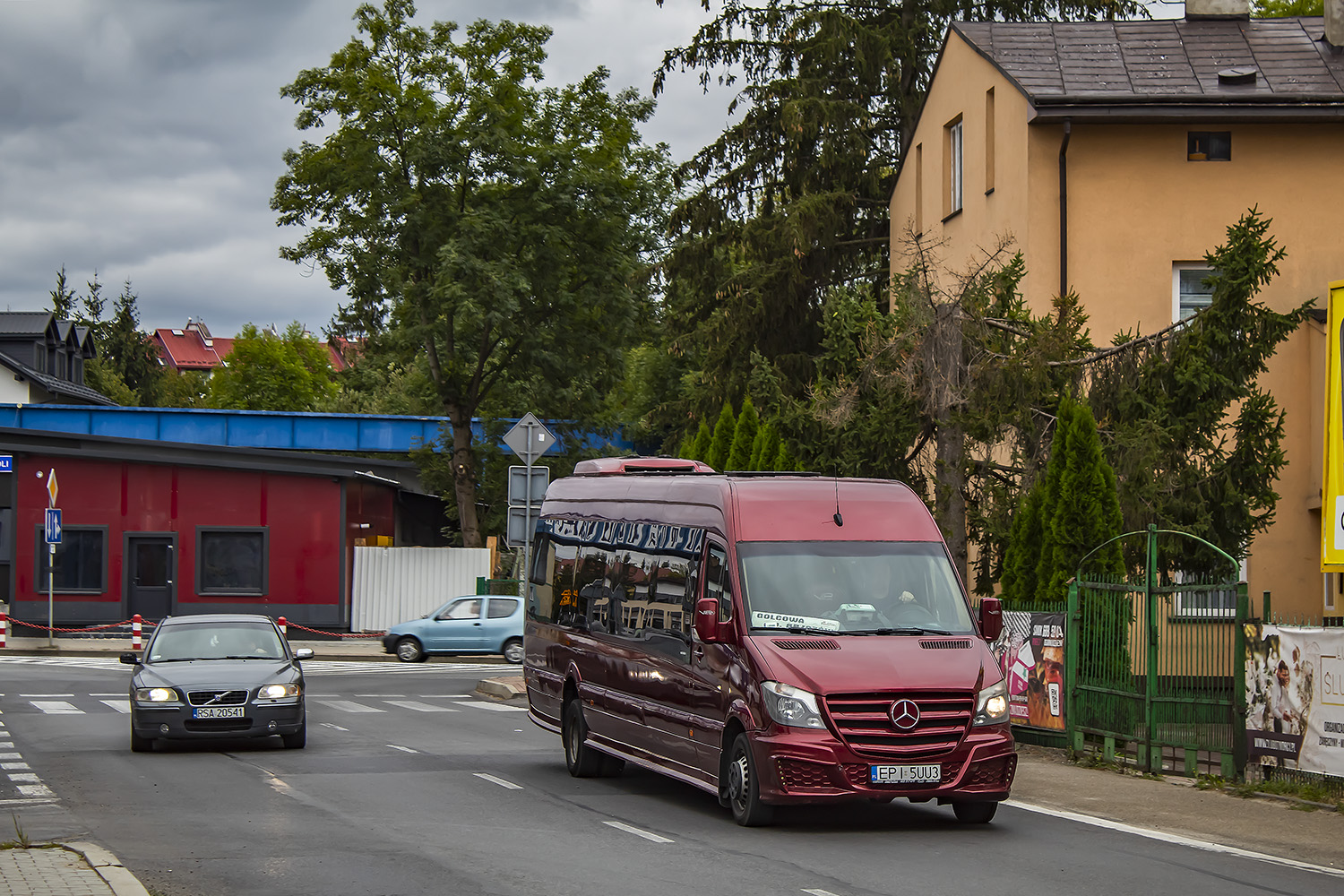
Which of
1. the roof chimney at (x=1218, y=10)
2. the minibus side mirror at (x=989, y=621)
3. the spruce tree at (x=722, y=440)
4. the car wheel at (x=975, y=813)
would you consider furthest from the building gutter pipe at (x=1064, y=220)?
the car wheel at (x=975, y=813)

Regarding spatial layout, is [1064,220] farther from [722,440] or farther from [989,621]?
[989,621]

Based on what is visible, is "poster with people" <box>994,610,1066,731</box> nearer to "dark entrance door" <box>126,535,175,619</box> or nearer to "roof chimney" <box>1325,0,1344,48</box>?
"roof chimney" <box>1325,0,1344,48</box>

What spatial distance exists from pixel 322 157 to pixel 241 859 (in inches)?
1378

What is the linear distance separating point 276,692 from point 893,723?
8108 mm

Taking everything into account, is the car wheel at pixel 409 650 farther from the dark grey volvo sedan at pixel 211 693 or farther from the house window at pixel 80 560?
the dark grey volvo sedan at pixel 211 693

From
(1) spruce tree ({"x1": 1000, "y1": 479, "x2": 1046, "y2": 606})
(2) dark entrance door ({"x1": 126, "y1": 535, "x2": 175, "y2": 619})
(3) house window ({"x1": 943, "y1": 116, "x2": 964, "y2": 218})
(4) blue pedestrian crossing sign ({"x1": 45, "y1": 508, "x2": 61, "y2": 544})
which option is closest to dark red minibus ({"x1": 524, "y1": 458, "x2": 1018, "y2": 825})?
(1) spruce tree ({"x1": 1000, "y1": 479, "x2": 1046, "y2": 606})

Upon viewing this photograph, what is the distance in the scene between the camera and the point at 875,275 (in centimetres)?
3909

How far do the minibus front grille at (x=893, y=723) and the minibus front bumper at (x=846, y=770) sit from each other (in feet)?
0.19

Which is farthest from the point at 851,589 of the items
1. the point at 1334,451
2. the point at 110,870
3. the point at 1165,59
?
the point at 1165,59

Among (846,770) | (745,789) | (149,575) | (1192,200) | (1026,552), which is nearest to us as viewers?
(846,770)

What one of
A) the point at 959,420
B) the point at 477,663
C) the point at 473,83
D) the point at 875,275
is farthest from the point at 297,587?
the point at 959,420

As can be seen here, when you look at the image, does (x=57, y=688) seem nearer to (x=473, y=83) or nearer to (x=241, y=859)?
(x=241, y=859)

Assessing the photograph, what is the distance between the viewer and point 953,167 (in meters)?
29.5

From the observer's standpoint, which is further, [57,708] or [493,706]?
[493,706]
